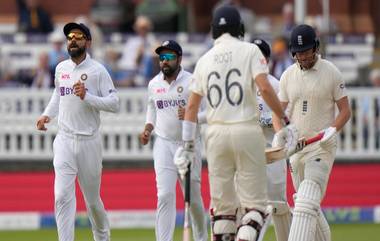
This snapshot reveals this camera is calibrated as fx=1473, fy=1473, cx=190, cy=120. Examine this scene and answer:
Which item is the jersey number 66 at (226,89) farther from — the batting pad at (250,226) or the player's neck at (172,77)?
the player's neck at (172,77)

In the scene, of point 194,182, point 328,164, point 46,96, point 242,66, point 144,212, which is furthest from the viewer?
point 46,96

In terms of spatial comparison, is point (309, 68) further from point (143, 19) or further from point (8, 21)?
point (8, 21)

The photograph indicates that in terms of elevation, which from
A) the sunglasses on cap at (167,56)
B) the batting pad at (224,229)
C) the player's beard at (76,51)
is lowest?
the batting pad at (224,229)

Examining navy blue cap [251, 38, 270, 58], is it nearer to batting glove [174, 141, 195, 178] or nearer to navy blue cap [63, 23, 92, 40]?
navy blue cap [63, 23, 92, 40]

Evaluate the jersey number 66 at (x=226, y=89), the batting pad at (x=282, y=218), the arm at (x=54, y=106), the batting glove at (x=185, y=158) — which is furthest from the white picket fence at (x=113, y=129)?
→ the jersey number 66 at (x=226, y=89)

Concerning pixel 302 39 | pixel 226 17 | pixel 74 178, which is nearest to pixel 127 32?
pixel 74 178

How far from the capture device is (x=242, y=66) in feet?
38.3

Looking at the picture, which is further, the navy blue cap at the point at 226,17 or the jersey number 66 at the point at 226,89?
the navy blue cap at the point at 226,17

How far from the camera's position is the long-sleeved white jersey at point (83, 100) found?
1373cm

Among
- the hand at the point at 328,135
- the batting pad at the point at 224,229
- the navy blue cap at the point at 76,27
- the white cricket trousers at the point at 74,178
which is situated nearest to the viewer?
the batting pad at the point at 224,229

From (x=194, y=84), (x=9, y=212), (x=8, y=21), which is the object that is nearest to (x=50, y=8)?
(x=8, y=21)

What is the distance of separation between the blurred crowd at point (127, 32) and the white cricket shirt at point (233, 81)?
9.14m

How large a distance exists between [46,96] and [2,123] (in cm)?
78

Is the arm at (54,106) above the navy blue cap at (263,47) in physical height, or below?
below
